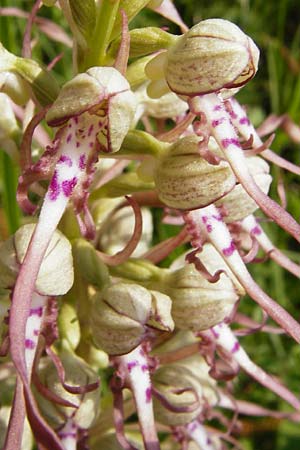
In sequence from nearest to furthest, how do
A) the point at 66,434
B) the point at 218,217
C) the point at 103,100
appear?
the point at 103,100 < the point at 218,217 < the point at 66,434

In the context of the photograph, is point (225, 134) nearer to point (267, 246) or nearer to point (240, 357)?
point (267, 246)

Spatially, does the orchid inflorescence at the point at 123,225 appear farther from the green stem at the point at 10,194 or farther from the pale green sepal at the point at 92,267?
the green stem at the point at 10,194

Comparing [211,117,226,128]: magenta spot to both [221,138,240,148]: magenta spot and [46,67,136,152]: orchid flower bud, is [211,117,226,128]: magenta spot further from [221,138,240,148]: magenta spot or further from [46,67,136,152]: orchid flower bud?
[46,67,136,152]: orchid flower bud

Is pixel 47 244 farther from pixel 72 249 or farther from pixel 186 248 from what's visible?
pixel 186 248

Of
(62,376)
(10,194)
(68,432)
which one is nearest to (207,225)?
(62,376)

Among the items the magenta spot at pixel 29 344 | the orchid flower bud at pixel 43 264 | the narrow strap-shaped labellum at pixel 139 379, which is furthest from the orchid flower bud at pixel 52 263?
the narrow strap-shaped labellum at pixel 139 379

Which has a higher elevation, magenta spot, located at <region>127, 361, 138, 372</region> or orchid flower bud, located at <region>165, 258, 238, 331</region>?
orchid flower bud, located at <region>165, 258, 238, 331</region>

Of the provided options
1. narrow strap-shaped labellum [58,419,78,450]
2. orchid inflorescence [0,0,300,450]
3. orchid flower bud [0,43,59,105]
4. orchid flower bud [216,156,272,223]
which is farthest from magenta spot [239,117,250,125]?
narrow strap-shaped labellum [58,419,78,450]
